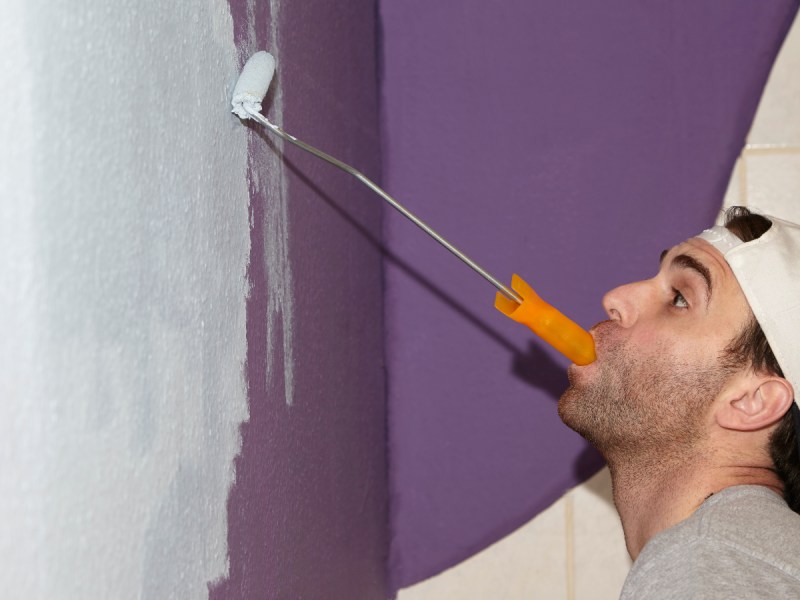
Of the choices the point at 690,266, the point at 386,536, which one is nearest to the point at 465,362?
the point at 386,536

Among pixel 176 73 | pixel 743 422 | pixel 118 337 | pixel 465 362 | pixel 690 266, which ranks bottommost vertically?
pixel 465 362

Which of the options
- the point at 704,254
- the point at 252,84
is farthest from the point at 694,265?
the point at 252,84

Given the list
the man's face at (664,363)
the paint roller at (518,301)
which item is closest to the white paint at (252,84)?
the paint roller at (518,301)

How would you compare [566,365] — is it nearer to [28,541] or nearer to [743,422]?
[743,422]

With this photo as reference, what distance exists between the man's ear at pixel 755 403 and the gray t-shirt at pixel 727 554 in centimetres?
9

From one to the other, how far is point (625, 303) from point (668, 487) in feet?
0.76

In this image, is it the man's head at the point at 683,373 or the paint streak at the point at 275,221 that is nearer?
the paint streak at the point at 275,221

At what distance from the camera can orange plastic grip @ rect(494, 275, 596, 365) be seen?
102cm

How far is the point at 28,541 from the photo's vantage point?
0.47 meters

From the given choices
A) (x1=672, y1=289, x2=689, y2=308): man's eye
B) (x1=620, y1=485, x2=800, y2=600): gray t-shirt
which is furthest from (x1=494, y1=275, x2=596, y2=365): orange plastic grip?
(x1=620, y1=485, x2=800, y2=600): gray t-shirt

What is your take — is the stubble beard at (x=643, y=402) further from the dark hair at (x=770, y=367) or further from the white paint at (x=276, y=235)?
the white paint at (x=276, y=235)

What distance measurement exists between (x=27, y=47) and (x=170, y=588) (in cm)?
38

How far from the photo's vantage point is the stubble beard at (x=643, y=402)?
3.47 ft

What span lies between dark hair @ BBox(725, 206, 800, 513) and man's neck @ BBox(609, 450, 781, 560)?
20 mm
